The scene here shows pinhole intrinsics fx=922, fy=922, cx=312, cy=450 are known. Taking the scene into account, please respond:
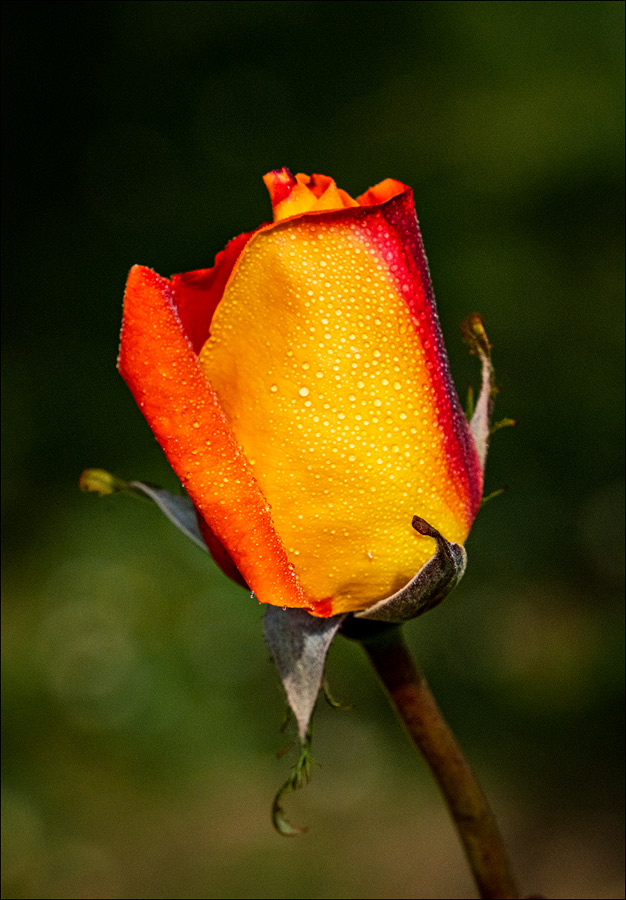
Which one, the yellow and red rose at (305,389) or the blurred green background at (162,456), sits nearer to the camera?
the yellow and red rose at (305,389)

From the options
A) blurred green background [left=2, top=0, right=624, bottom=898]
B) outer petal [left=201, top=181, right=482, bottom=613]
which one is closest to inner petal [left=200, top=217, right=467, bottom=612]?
outer petal [left=201, top=181, right=482, bottom=613]

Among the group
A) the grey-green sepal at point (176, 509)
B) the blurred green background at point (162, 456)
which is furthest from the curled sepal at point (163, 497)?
the blurred green background at point (162, 456)

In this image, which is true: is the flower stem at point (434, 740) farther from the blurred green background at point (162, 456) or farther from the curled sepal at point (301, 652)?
the blurred green background at point (162, 456)

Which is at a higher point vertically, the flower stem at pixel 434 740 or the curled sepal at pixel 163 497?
the curled sepal at pixel 163 497

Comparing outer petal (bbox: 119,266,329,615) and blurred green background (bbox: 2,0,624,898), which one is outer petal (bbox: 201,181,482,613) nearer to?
outer petal (bbox: 119,266,329,615)

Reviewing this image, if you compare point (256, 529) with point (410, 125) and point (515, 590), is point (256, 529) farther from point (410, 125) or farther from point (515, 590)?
point (410, 125)

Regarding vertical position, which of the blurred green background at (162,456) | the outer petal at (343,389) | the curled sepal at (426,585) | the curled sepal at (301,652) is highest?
the outer petal at (343,389)
